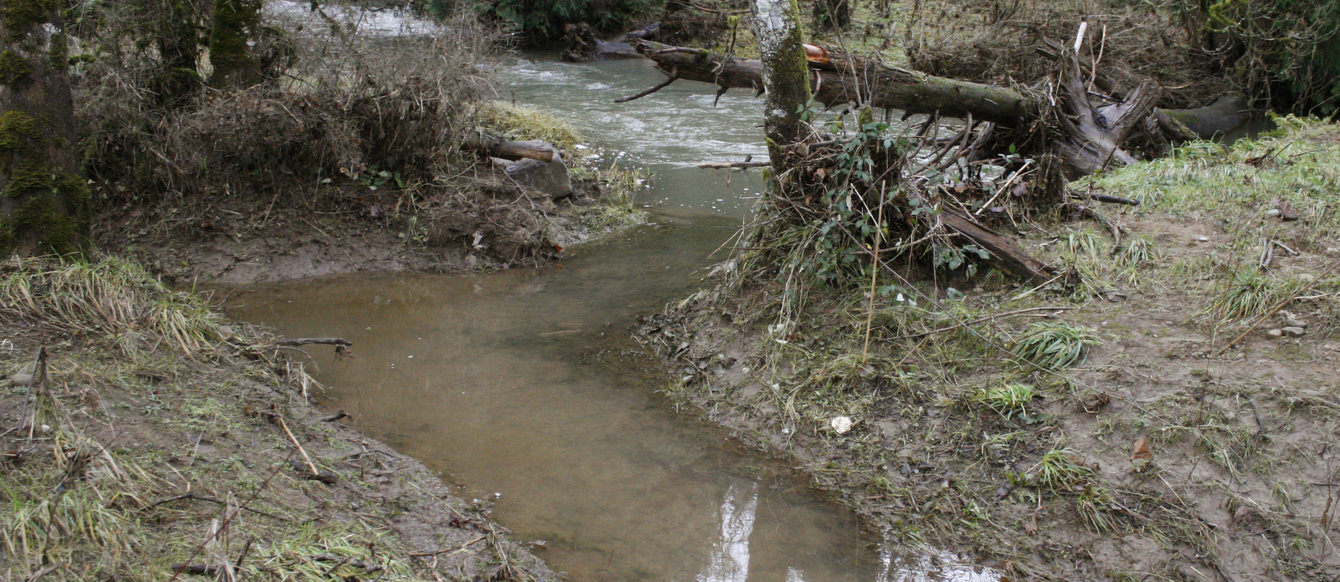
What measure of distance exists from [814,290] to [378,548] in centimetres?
313

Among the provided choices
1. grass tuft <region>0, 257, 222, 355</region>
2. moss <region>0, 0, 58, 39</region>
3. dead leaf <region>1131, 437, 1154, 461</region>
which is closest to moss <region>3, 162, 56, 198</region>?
grass tuft <region>0, 257, 222, 355</region>

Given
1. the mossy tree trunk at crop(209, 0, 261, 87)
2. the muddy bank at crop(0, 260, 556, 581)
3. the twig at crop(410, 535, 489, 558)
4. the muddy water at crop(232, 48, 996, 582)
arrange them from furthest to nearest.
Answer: the mossy tree trunk at crop(209, 0, 261, 87) < the muddy water at crop(232, 48, 996, 582) < the twig at crop(410, 535, 489, 558) < the muddy bank at crop(0, 260, 556, 581)

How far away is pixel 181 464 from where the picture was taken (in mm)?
3689

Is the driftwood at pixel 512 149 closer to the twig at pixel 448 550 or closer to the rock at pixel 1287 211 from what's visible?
the twig at pixel 448 550

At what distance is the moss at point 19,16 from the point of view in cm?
511

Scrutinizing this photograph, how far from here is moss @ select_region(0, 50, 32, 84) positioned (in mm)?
5098

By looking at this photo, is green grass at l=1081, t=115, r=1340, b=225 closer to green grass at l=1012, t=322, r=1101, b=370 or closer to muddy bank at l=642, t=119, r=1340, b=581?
muddy bank at l=642, t=119, r=1340, b=581

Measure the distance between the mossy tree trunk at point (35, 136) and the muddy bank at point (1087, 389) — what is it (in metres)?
3.72

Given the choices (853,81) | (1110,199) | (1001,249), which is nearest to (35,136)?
(853,81)

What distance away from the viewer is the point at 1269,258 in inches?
201

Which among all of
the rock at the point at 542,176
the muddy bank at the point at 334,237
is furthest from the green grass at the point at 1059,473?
the rock at the point at 542,176

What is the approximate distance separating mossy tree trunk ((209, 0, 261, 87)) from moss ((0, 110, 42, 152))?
270cm

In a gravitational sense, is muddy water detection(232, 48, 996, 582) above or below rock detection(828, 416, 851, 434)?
below

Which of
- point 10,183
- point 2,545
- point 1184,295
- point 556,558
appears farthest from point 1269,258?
point 10,183
